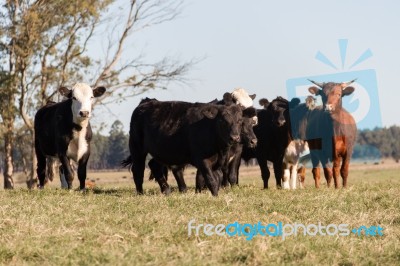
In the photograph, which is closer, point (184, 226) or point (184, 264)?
point (184, 264)

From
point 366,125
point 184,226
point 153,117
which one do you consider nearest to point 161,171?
point 153,117

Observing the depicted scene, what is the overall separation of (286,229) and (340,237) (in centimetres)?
69

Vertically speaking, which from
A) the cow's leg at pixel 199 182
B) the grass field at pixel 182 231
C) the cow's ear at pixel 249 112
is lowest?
the grass field at pixel 182 231

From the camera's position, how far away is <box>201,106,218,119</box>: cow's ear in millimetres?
12175

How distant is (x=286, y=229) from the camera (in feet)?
27.1

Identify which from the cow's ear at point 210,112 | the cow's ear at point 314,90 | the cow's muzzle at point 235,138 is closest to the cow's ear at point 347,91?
the cow's ear at point 314,90

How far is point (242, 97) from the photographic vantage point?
15688 mm

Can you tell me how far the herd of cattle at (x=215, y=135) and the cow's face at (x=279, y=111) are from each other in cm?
2

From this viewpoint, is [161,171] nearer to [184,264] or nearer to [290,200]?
[290,200]

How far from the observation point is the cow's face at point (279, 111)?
49.4ft

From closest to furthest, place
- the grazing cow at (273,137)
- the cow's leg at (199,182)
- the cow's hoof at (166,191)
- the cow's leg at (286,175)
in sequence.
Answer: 1. the cow's leg at (199,182)
2. the cow's hoof at (166,191)
3. the grazing cow at (273,137)
4. the cow's leg at (286,175)

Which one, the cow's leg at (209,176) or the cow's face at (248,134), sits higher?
the cow's face at (248,134)

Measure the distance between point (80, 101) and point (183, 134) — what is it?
3.19 metres

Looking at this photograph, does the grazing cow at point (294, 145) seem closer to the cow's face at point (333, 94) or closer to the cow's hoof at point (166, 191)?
the cow's face at point (333, 94)
